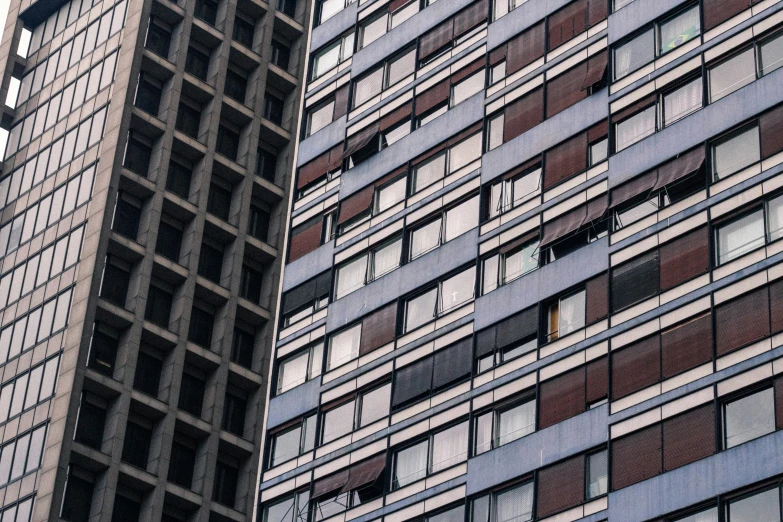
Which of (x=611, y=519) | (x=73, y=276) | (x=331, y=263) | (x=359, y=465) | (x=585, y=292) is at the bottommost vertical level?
(x=611, y=519)

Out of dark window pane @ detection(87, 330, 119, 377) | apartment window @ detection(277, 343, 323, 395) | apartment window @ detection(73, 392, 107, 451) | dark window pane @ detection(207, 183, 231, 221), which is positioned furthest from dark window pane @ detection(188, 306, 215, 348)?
apartment window @ detection(277, 343, 323, 395)

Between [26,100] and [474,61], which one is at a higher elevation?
[26,100]

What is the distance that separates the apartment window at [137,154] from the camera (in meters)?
87.6

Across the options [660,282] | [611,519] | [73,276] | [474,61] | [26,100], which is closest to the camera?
[611,519]

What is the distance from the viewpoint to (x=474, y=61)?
66.9m

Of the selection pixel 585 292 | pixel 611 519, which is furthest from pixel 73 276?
pixel 611 519

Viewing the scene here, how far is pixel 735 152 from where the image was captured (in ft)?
176

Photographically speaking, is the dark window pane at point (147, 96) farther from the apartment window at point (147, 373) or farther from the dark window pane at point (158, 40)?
the apartment window at point (147, 373)

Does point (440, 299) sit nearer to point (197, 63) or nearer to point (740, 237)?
point (740, 237)

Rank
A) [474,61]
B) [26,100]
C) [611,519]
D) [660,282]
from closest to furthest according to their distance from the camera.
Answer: [611,519] < [660,282] < [474,61] < [26,100]

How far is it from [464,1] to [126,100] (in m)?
25.4

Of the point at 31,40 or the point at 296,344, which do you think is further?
the point at 31,40

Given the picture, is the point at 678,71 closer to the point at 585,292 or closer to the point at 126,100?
the point at 585,292

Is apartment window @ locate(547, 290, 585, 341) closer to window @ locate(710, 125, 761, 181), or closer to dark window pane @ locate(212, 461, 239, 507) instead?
window @ locate(710, 125, 761, 181)
